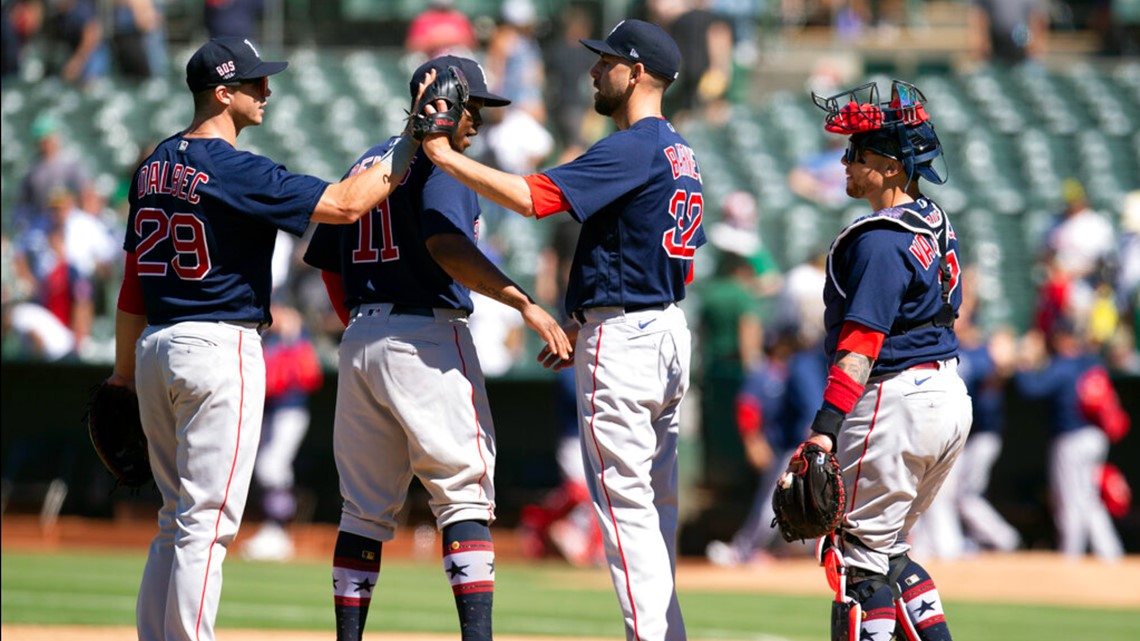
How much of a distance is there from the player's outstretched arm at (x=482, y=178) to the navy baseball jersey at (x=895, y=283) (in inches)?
39.2

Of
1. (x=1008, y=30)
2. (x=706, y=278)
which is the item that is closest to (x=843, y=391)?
(x=706, y=278)

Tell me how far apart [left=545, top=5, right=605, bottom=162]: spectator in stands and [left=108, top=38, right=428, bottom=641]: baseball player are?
974 cm

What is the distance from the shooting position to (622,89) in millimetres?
5570

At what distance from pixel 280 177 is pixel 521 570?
639cm

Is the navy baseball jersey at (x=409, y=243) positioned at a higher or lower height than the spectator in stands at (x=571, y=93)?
lower

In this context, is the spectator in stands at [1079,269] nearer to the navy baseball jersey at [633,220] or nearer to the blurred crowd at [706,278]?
the blurred crowd at [706,278]

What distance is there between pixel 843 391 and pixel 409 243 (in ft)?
4.93

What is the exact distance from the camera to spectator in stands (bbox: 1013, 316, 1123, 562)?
12.1 metres

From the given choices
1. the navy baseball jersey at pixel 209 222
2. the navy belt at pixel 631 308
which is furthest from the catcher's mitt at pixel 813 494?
the navy baseball jersey at pixel 209 222

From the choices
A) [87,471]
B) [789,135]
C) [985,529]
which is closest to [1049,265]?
[985,529]

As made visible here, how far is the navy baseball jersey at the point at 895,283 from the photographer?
5156 millimetres

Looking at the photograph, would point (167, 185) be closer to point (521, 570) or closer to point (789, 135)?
point (521, 570)

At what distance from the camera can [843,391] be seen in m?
5.11

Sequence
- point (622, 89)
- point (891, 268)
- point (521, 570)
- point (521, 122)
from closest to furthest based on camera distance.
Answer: point (891, 268)
point (622, 89)
point (521, 570)
point (521, 122)
